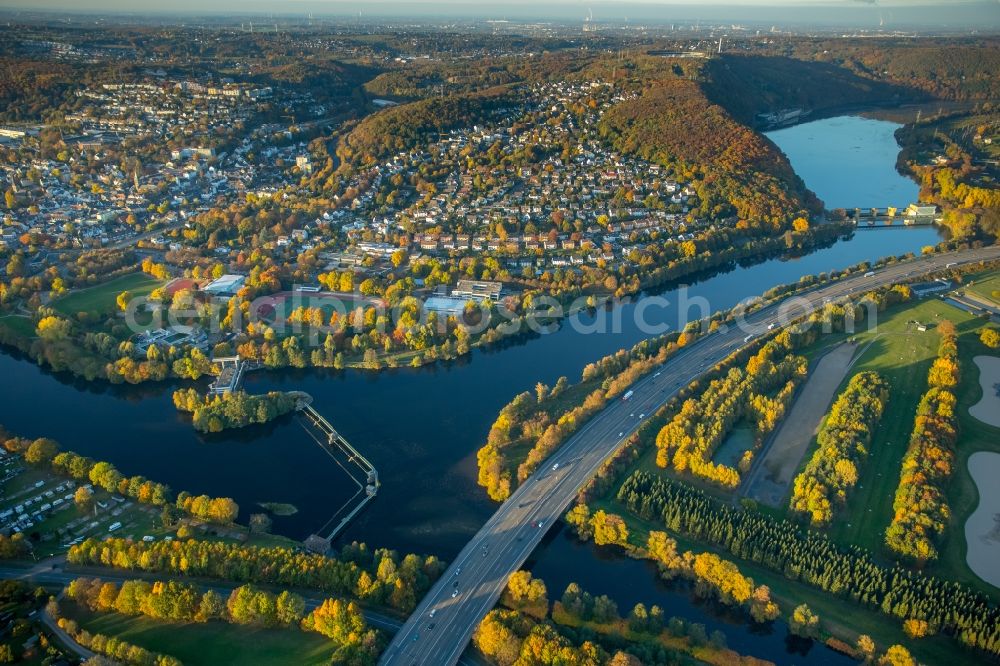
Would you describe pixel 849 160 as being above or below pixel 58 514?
above

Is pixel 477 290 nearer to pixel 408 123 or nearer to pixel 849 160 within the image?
pixel 408 123

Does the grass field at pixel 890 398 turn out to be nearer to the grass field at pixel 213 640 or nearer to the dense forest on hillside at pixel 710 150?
the dense forest on hillside at pixel 710 150

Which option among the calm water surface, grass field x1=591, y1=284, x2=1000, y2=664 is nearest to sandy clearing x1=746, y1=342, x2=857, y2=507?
grass field x1=591, y1=284, x2=1000, y2=664

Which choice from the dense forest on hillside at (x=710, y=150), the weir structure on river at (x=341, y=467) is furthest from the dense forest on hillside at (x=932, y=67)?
the weir structure on river at (x=341, y=467)

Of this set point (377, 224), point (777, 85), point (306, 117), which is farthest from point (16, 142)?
point (777, 85)

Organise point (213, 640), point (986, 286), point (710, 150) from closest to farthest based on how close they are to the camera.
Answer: point (213, 640), point (986, 286), point (710, 150)

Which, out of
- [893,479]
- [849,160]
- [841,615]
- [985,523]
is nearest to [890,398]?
[893,479]
